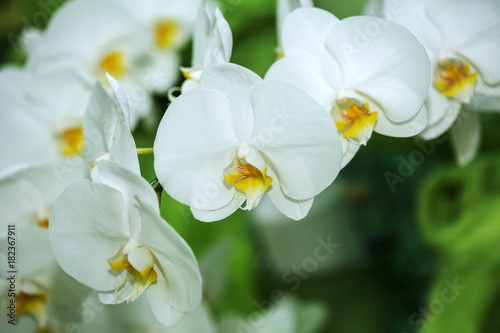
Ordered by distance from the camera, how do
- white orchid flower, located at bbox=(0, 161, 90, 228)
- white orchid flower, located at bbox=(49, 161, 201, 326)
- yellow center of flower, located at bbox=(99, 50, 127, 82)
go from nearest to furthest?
white orchid flower, located at bbox=(49, 161, 201, 326) → white orchid flower, located at bbox=(0, 161, 90, 228) → yellow center of flower, located at bbox=(99, 50, 127, 82)

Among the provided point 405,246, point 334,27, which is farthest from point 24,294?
point 405,246

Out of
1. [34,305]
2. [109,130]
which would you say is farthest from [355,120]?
[34,305]

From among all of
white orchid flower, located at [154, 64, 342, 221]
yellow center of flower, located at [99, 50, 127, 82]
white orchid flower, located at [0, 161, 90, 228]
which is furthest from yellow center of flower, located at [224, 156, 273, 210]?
yellow center of flower, located at [99, 50, 127, 82]

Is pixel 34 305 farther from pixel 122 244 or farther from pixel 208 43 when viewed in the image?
pixel 208 43

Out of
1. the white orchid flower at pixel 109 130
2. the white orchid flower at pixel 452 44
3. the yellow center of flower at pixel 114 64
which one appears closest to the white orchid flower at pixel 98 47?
the yellow center of flower at pixel 114 64

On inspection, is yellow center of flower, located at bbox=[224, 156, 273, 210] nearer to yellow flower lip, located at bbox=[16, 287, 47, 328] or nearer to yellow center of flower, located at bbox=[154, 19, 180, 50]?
yellow flower lip, located at bbox=[16, 287, 47, 328]

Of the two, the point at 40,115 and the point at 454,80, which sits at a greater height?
the point at 454,80

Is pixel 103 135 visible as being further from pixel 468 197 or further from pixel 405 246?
pixel 405 246
